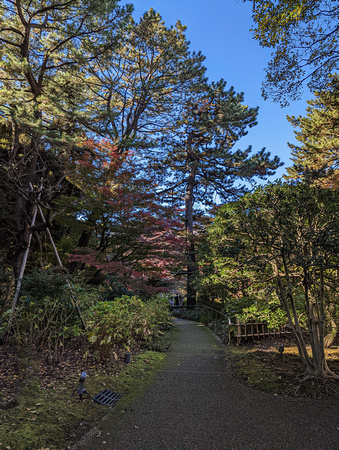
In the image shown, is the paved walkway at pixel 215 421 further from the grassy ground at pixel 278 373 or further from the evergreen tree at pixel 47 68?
the evergreen tree at pixel 47 68

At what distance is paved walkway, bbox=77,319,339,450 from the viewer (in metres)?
2.62

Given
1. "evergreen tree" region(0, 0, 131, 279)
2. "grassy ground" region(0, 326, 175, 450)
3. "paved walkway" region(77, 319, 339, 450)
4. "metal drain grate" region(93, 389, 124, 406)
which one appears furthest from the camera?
"evergreen tree" region(0, 0, 131, 279)

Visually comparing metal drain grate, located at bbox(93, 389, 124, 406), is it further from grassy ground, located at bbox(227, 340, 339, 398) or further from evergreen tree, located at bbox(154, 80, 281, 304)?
evergreen tree, located at bbox(154, 80, 281, 304)

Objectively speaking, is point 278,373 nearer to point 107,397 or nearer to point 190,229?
point 107,397

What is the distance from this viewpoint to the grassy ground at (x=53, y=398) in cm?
251

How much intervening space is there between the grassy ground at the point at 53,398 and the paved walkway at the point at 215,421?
0.82 ft

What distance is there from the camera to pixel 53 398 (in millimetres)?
3193

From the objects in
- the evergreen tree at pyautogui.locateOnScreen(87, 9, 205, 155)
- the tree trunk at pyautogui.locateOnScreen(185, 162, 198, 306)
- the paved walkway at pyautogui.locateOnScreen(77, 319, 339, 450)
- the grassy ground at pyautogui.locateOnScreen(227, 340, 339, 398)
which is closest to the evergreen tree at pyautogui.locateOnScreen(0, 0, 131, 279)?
the evergreen tree at pyautogui.locateOnScreen(87, 9, 205, 155)

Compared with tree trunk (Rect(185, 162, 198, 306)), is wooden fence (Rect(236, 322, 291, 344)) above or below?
below

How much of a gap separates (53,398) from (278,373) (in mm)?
3774

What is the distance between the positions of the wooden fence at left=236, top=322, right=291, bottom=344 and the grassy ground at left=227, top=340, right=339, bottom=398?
0.79m

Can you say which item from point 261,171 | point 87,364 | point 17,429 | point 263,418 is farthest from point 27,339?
point 261,171

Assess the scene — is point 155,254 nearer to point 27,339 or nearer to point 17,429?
point 27,339

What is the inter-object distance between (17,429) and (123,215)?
5739 millimetres
